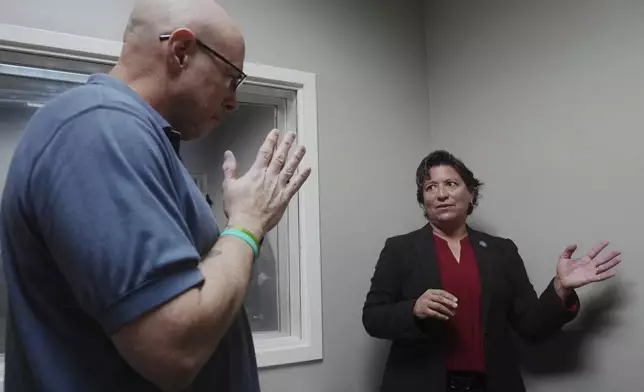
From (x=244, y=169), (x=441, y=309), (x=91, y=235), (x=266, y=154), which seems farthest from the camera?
(x=244, y=169)

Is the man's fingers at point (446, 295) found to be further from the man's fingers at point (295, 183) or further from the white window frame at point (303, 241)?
the man's fingers at point (295, 183)

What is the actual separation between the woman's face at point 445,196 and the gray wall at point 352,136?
0.32m

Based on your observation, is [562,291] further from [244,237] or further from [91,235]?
[91,235]

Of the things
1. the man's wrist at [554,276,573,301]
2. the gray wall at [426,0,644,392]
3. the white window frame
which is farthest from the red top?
the white window frame

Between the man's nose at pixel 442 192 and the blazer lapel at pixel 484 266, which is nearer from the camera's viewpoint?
the blazer lapel at pixel 484 266

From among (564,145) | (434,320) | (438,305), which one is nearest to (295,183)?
(438,305)

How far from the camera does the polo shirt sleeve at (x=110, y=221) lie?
60cm

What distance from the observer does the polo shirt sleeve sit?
60 cm

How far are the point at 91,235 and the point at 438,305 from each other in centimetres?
116

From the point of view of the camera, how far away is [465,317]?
1.70 metres

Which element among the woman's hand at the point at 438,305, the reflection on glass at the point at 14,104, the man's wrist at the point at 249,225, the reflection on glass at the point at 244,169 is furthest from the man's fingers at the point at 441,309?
the reflection on glass at the point at 14,104

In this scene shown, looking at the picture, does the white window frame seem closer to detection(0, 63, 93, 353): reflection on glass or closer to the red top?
the red top

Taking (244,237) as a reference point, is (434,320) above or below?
below

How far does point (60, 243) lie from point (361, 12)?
182 centimetres
